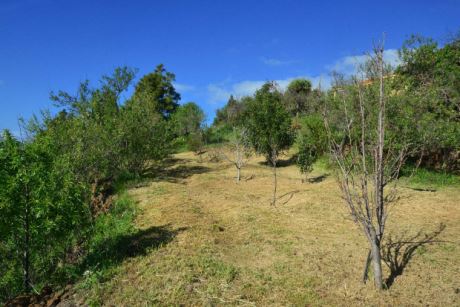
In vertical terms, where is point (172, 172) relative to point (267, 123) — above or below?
below

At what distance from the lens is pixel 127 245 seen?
9719 millimetres

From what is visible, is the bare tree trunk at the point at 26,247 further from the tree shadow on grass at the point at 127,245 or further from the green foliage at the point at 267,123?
the green foliage at the point at 267,123

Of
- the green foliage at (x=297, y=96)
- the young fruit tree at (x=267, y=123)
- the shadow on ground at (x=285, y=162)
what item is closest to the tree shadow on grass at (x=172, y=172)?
the young fruit tree at (x=267, y=123)

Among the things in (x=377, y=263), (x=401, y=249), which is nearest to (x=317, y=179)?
(x=401, y=249)

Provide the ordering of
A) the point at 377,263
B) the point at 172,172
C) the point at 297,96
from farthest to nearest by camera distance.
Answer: the point at 297,96, the point at 172,172, the point at 377,263

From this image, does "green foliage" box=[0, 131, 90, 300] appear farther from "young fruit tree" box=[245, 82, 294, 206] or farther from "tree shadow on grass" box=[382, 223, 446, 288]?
"young fruit tree" box=[245, 82, 294, 206]

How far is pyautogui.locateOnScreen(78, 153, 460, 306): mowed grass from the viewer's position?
6.82 m

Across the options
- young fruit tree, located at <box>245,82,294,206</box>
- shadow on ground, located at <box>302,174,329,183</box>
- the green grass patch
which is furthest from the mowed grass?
young fruit tree, located at <box>245,82,294,206</box>

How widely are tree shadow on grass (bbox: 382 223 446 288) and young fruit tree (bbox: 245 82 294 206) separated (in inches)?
473

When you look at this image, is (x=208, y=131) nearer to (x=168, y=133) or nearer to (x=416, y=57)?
(x=168, y=133)

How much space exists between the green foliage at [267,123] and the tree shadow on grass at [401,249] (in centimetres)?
1200

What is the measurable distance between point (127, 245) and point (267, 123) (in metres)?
14.0

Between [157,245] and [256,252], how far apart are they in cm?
274

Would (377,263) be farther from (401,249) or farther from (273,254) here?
(273,254)
